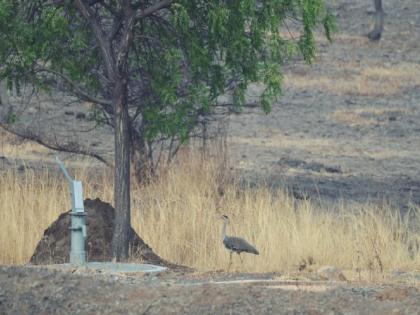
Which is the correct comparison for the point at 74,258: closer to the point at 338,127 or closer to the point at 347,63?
the point at 338,127

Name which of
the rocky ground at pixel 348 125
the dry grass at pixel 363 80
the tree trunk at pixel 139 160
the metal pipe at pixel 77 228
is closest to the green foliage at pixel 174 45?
the metal pipe at pixel 77 228

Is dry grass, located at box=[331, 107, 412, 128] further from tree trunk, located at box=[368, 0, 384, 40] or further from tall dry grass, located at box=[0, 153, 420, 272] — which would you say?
tall dry grass, located at box=[0, 153, 420, 272]

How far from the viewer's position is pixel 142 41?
47.8 feet

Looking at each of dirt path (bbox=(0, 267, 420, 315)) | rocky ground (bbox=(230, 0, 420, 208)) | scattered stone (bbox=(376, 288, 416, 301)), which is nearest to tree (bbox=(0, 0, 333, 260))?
dirt path (bbox=(0, 267, 420, 315))

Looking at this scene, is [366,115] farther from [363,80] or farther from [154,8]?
[154,8]

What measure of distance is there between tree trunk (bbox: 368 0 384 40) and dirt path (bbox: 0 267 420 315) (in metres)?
36.7

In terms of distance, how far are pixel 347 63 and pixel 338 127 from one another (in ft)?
40.0

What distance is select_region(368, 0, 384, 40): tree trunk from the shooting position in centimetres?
4612

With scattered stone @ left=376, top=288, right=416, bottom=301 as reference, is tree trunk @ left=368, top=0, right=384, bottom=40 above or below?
above

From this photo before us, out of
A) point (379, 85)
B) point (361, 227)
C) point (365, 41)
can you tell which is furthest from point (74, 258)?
point (365, 41)

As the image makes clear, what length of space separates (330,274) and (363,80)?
1160 inches

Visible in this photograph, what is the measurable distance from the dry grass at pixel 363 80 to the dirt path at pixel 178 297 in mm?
28663

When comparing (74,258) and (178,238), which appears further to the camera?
(178,238)

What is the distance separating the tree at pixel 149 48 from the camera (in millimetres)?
13352
